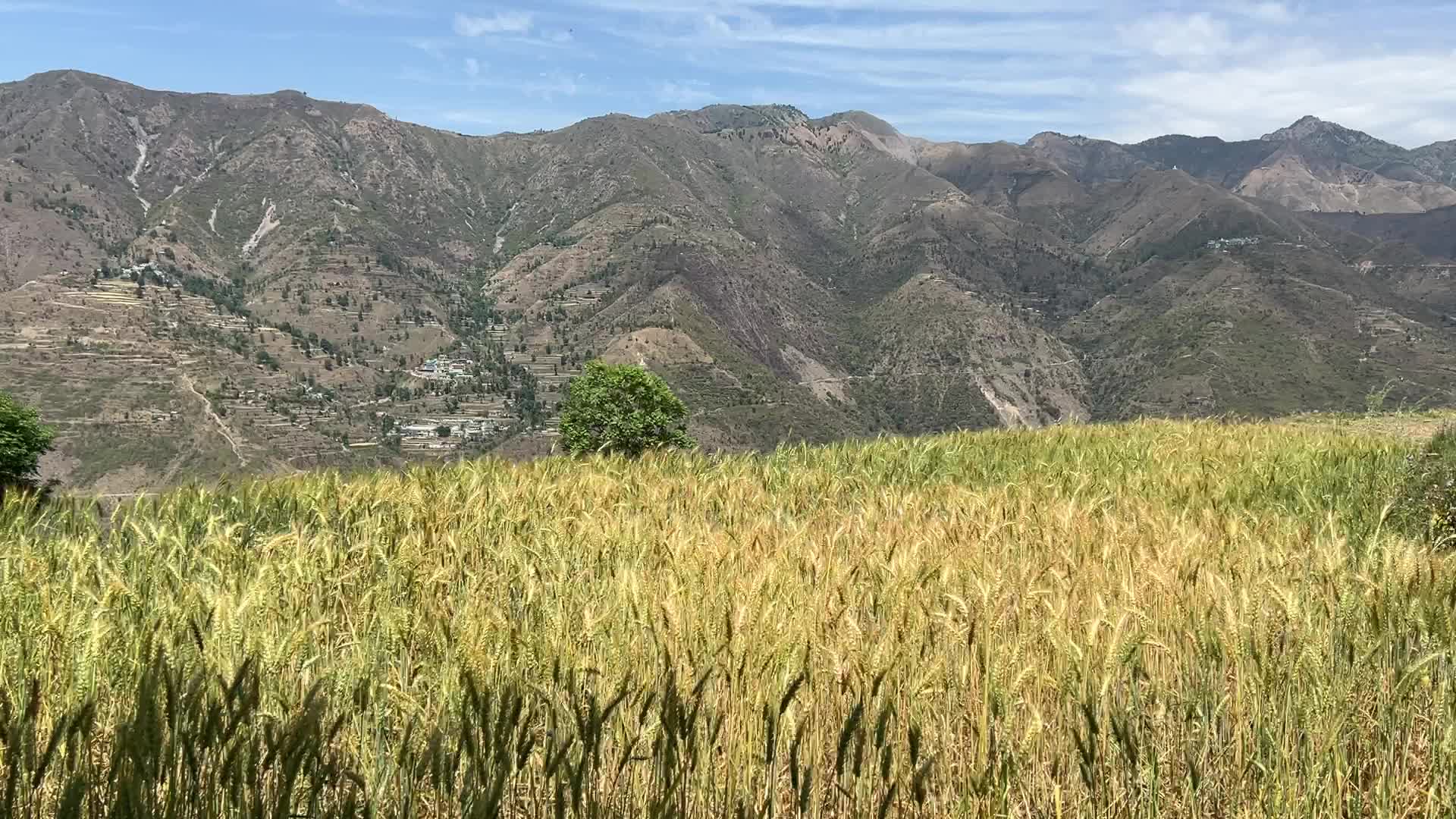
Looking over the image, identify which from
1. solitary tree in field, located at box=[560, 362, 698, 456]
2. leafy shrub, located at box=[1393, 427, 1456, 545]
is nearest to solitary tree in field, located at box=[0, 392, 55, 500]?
solitary tree in field, located at box=[560, 362, 698, 456]

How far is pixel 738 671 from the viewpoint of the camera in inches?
91.0

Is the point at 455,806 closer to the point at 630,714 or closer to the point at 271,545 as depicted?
the point at 630,714

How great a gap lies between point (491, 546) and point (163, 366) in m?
176

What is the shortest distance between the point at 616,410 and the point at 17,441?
30.2m

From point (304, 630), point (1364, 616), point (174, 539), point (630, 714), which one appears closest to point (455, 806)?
point (630, 714)

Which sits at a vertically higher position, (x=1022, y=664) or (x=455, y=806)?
(x=1022, y=664)

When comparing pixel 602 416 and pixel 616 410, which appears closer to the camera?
pixel 602 416

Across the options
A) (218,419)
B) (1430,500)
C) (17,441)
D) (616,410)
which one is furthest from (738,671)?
(218,419)

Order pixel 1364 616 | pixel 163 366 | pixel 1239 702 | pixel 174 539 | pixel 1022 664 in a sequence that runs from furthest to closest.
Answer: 1. pixel 163 366
2. pixel 174 539
3. pixel 1364 616
4. pixel 1022 664
5. pixel 1239 702

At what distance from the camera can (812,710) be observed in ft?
7.50

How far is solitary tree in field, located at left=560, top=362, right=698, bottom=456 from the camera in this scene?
154 feet

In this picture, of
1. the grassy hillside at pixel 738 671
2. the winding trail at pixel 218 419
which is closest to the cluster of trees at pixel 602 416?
the grassy hillside at pixel 738 671

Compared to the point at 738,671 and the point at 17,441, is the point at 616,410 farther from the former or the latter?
the point at 738,671

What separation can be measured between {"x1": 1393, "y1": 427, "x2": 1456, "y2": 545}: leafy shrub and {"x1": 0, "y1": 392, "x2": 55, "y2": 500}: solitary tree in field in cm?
5209
